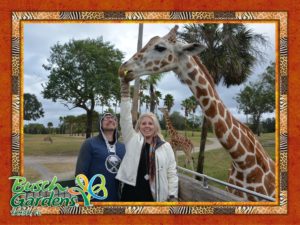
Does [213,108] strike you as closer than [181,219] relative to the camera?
No

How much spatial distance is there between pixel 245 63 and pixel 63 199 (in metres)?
4.03

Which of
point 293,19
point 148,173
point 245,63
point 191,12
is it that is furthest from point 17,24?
point 245,63

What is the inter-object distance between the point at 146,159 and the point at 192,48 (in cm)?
136

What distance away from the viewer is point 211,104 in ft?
12.4

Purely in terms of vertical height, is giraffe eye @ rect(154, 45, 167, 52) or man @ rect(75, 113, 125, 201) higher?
giraffe eye @ rect(154, 45, 167, 52)

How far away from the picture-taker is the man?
3225mm

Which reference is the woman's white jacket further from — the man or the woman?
the man

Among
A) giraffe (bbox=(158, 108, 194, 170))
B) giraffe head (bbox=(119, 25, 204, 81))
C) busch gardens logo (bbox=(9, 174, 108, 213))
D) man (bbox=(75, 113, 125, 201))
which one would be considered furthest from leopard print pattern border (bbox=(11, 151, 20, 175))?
giraffe (bbox=(158, 108, 194, 170))

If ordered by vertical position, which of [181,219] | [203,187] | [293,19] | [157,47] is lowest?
[181,219]

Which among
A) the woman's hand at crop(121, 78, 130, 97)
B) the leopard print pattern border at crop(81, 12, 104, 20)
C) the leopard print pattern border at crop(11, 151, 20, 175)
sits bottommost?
the leopard print pattern border at crop(11, 151, 20, 175)

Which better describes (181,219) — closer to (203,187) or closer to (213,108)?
(203,187)

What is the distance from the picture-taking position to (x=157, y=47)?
3.69m

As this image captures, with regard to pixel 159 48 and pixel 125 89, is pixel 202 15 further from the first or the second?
pixel 125 89

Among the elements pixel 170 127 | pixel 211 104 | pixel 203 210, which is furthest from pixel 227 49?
pixel 170 127
